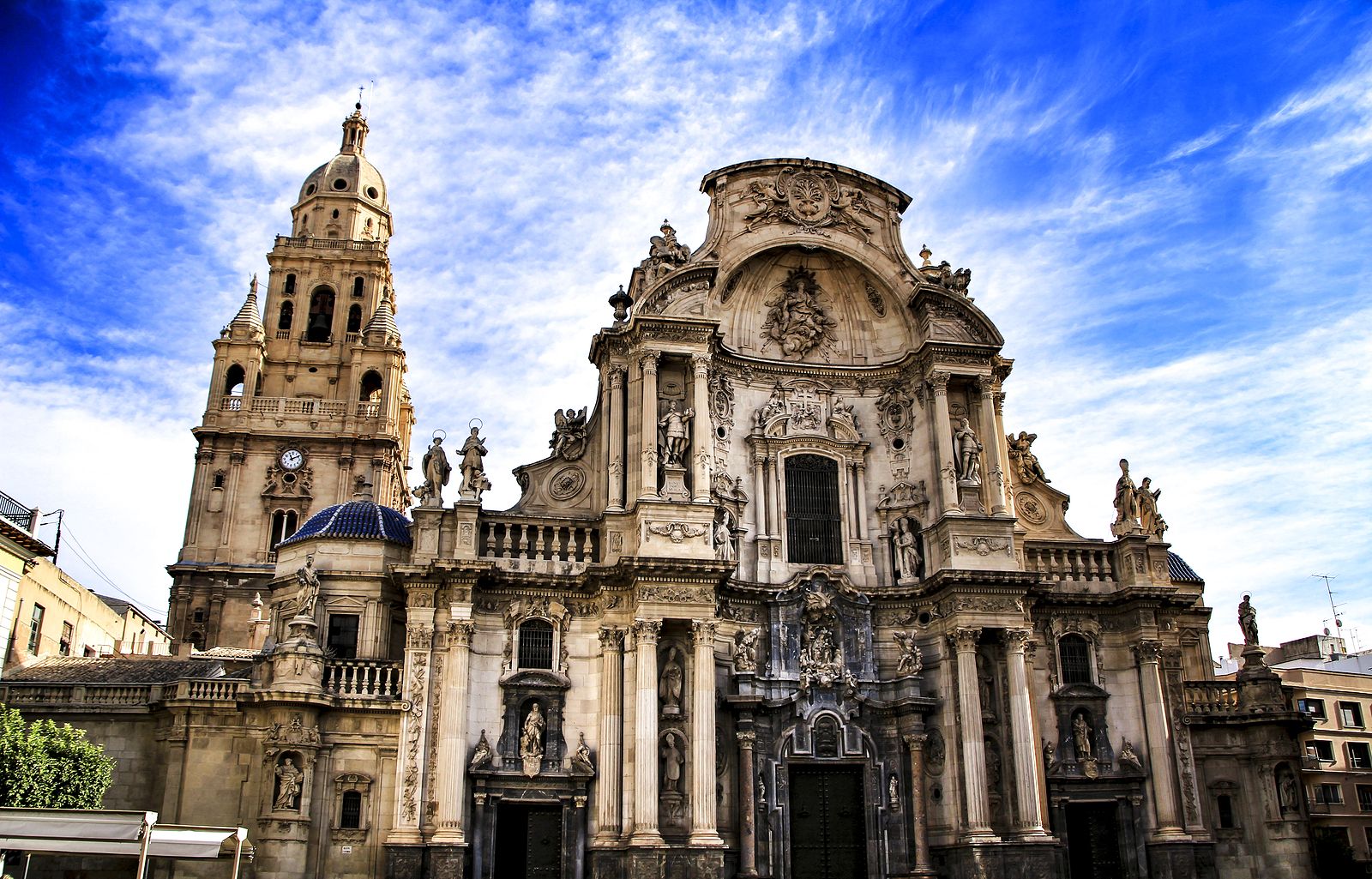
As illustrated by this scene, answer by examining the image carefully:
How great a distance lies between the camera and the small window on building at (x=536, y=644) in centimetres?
2895

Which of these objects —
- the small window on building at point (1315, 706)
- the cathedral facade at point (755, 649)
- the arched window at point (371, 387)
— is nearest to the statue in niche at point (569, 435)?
the cathedral facade at point (755, 649)

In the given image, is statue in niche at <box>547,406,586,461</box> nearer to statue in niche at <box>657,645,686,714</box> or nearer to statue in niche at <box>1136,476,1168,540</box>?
statue in niche at <box>657,645,686,714</box>

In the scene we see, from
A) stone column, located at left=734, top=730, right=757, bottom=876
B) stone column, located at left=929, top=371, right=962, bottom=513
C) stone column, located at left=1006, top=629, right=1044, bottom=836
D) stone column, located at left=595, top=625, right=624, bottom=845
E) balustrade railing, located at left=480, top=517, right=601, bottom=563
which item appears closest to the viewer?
stone column, located at left=595, top=625, right=624, bottom=845

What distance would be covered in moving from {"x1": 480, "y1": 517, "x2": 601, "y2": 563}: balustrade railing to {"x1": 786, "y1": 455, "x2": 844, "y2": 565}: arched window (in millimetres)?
5595

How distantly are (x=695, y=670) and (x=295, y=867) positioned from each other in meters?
9.97

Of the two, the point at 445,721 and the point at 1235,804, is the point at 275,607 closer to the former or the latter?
the point at 445,721

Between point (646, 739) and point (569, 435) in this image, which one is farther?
point (569, 435)

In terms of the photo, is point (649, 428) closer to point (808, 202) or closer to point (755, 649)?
point (755, 649)

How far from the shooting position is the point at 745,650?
96.7ft

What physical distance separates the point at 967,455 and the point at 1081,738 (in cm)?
792

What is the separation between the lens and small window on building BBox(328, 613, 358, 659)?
29.7 m

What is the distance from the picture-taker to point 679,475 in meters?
29.7

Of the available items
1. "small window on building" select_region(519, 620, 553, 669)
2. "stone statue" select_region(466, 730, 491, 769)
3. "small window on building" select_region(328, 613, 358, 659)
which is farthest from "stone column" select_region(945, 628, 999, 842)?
"small window on building" select_region(328, 613, 358, 659)

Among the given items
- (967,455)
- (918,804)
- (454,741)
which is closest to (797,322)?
(967,455)
